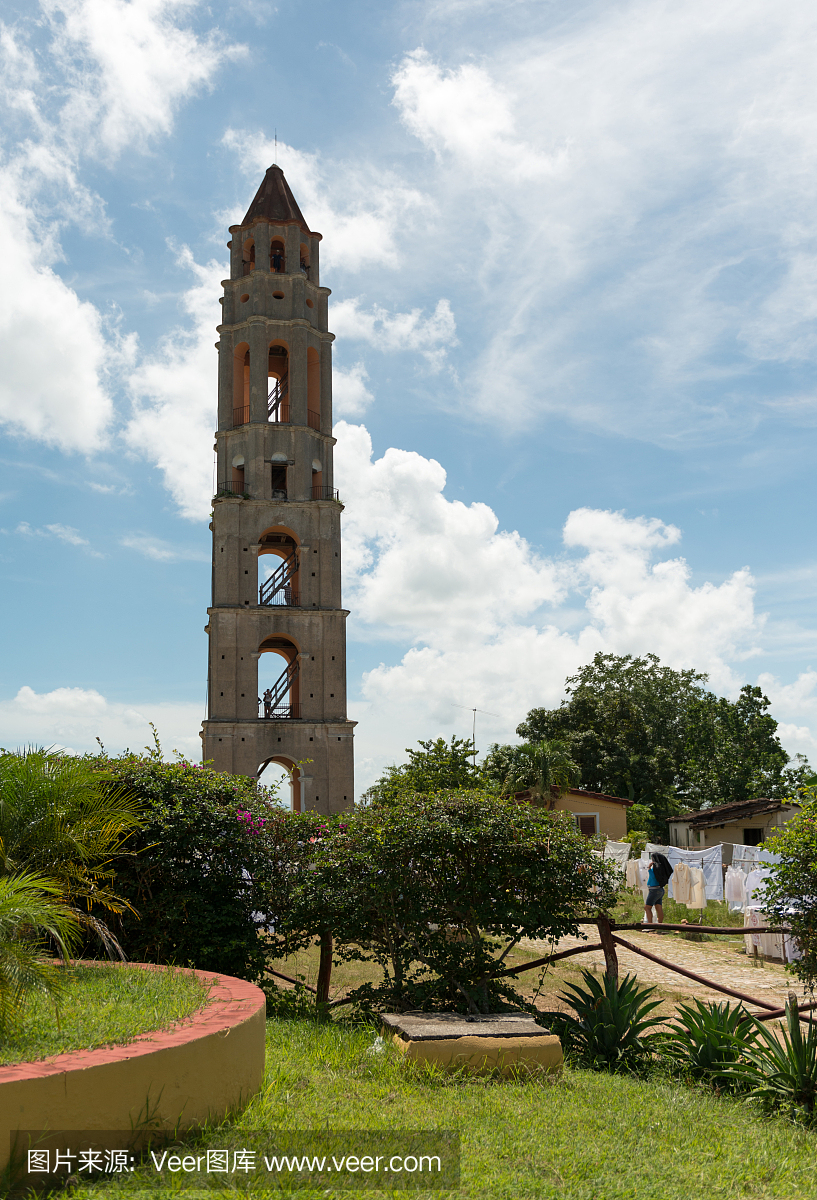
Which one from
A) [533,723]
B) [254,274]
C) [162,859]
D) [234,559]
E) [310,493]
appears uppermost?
[254,274]

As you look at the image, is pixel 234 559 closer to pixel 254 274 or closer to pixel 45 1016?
pixel 254 274

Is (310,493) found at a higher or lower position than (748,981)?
higher

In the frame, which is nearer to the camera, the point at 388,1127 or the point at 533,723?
the point at 388,1127

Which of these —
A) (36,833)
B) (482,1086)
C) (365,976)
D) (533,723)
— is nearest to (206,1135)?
(482,1086)

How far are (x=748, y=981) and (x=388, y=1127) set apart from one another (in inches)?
371

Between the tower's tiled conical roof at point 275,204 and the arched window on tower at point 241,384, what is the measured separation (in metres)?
5.94

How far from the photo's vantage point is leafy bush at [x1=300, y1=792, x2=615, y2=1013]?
757 cm

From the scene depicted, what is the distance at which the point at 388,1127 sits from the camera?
4723 mm

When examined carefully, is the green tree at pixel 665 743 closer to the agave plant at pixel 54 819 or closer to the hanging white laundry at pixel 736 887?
the hanging white laundry at pixel 736 887

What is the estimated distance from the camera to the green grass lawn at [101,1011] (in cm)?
441

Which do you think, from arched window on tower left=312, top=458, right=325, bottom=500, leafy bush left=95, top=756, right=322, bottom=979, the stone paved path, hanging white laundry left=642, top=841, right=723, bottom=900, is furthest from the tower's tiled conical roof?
leafy bush left=95, top=756, right=322, bottom=979

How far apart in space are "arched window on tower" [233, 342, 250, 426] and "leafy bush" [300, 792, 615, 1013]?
97.3 feet

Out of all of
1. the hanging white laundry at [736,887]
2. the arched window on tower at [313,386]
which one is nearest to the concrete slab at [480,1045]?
the hanging white laundry at [736,887]

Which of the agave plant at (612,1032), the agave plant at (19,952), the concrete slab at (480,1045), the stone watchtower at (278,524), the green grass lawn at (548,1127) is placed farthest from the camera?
the stone watchtower at (278,524)
